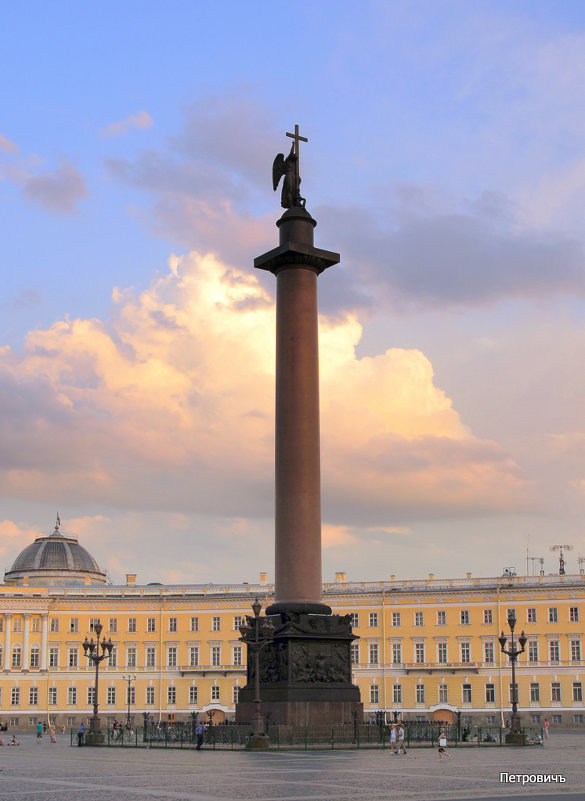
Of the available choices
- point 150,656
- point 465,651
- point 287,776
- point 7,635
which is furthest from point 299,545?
point 7,635

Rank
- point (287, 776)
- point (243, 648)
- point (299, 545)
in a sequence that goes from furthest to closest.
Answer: point (243, 648) < point (299, 545) < point (287, 776)

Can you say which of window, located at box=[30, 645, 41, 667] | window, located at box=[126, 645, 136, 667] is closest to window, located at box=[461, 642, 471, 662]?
window, located at box=[126, 645, 136, 667]

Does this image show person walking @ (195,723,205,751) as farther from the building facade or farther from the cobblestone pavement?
the building facade

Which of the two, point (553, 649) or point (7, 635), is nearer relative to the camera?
point (553, 649)

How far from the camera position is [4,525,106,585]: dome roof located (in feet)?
402

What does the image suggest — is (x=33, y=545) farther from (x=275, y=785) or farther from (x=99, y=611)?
(x=275, y=785)

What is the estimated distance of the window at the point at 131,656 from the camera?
347ft

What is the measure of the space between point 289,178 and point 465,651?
61.9 m

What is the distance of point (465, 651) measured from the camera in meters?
98.8

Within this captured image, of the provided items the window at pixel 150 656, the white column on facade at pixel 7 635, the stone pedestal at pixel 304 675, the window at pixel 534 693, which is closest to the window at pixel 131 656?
the window at pixel 150 656

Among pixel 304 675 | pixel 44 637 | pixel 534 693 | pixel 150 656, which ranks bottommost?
pixel 534 693

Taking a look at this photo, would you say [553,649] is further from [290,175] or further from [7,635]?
[290,175]

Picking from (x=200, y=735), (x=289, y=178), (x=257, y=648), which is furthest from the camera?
(x=289, y=178)

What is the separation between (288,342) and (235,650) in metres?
66.4
